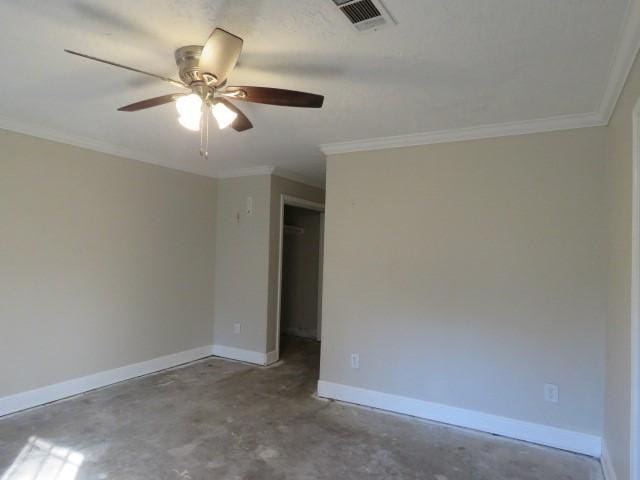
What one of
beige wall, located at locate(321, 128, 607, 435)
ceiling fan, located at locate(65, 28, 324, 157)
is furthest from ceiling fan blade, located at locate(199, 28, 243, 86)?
beige wall, located at locate(321, 128, 607, 435)

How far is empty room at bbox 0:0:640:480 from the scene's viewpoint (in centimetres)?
181

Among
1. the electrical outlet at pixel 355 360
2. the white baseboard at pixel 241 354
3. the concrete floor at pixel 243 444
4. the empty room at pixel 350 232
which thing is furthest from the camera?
the white baseboard at pixel 241 354

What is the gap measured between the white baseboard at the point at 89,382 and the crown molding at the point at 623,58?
442 cm

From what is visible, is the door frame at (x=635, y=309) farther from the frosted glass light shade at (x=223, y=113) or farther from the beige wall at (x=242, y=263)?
the beige wall at (x=242, y=263)

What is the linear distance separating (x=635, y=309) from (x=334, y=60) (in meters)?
1.85

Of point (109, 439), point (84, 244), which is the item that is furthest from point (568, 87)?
point (84, 244)

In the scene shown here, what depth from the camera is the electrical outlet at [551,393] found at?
275 cm

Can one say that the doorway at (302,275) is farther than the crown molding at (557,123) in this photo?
Yes

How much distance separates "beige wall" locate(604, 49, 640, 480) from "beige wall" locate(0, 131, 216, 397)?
3946 millimetres

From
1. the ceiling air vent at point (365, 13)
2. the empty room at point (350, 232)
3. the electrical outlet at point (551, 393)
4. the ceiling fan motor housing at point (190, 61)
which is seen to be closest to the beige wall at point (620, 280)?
the empty room at point (350, 232)

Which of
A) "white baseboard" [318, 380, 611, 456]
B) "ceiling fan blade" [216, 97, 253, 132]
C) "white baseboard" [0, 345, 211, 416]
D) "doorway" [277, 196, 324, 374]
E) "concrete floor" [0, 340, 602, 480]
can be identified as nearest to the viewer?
"ceiling fan blade" [216, 97, 253, 132]

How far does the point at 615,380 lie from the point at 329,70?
237 centimetres

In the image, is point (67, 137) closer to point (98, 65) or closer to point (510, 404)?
point (98, 65)

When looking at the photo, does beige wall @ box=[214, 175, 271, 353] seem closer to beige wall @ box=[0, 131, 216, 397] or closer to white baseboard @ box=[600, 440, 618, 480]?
beige wall @ box=[0, 131, 216, 397]
